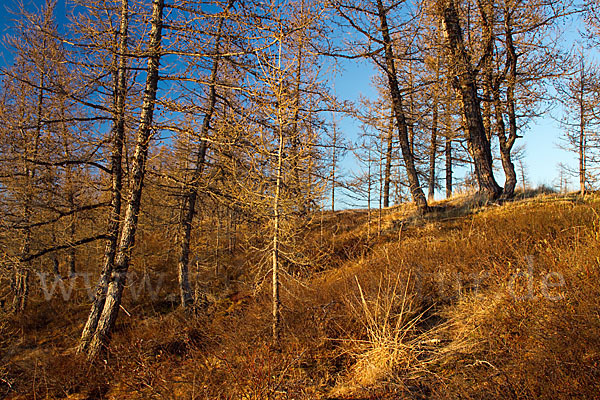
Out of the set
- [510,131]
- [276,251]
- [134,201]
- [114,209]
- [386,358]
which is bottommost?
[386,358]

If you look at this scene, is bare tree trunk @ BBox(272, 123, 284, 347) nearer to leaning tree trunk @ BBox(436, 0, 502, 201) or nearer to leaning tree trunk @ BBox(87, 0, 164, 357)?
leaning tree trunk @ BBox(87, 0, 164, 357)

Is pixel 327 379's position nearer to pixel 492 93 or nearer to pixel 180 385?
pixel 180 385

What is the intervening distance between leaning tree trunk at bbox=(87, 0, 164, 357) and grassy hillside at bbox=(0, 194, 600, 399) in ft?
1.96

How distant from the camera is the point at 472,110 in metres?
9.45

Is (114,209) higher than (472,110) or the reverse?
the reverse

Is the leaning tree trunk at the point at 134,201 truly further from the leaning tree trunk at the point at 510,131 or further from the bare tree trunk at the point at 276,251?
the leaning tree trunk at the point at 510,131

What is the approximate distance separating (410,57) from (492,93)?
2973 mm

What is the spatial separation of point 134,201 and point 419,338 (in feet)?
17.2

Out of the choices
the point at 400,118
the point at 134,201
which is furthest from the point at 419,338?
the point at 400,118

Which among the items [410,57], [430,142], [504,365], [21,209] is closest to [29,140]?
[21,209]

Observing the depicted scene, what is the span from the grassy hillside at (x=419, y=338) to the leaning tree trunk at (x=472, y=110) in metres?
2.49

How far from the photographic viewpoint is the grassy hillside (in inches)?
111

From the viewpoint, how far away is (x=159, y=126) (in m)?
5.87

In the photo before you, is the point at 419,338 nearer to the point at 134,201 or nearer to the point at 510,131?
the point at 134,201
